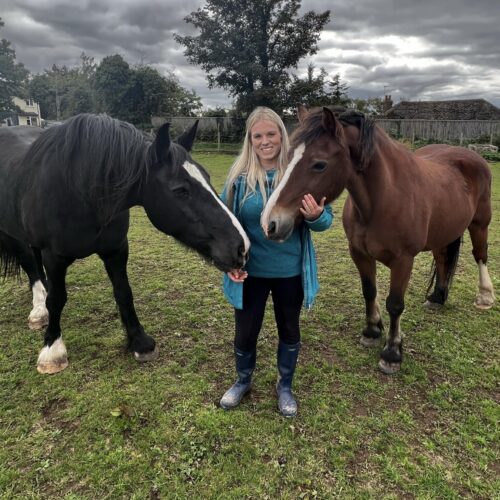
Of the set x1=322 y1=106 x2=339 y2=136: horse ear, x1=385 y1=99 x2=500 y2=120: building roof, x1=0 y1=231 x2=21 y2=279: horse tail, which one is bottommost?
x1=0 y1=231 x2=21 y2=279: horse tail

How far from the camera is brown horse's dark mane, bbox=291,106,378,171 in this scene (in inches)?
85.1

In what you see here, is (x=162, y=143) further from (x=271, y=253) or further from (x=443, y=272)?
(x=443, y=272)

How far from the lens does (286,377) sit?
101 inches

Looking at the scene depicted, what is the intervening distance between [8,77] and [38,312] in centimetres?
4313

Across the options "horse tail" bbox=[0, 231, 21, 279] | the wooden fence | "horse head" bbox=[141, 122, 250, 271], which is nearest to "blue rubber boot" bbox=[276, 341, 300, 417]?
"horse head" bbox=[141, 122, 250, 271]

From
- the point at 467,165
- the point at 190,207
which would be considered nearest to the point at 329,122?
the point at 190,207

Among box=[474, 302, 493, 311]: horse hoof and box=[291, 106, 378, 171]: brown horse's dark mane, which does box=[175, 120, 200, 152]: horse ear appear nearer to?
box=[291, 106, 378, 171]: brown horse's dark mane

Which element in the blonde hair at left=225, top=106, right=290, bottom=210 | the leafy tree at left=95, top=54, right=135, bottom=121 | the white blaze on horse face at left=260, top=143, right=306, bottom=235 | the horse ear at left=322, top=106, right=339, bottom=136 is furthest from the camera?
the leafy tree at left=95, top=54, right=135, bottom=121

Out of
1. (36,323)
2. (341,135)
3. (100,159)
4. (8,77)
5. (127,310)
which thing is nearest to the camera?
(341,135)

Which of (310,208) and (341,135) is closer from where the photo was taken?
(310,208)

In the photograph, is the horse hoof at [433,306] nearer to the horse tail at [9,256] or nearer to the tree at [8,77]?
the horse tail at [9,256]

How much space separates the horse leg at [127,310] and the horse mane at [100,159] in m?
0.62

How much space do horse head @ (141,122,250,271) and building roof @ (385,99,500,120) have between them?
34967mm

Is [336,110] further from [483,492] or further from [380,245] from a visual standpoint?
[483,492]
